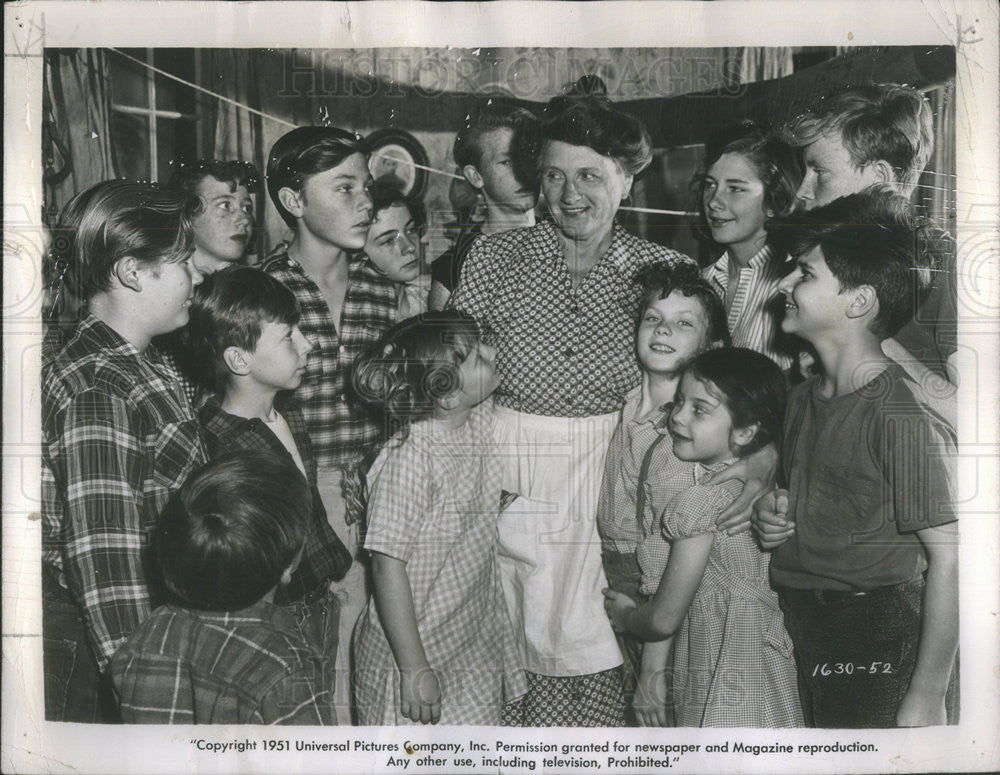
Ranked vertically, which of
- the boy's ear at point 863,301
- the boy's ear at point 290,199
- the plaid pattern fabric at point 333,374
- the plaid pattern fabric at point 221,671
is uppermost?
the boy's ear at point 290,199

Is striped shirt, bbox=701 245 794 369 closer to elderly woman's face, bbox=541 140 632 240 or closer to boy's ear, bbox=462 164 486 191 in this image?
elderly woman's face, bbox=541 140 632 240

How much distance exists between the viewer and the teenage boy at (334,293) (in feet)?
3.53

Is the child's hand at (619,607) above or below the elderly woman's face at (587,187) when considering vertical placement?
below

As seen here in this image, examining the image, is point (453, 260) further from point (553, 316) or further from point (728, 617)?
point (728, 617)

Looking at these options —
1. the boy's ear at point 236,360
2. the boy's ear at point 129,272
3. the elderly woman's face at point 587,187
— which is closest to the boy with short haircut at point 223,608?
the boy's ear at point 236,360

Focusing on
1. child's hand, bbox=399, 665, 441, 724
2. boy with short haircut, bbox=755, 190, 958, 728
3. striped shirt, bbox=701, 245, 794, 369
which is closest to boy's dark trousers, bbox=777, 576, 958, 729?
boy with short haircut, bbox=755, 190, 958, 728

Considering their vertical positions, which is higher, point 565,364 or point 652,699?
point 565,364

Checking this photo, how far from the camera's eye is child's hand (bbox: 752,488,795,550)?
1.04m

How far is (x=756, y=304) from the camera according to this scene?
1062 millimetres

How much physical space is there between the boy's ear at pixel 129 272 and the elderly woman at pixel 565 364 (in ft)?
1.35

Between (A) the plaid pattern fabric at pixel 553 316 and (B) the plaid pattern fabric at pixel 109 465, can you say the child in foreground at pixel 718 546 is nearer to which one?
(A) the plaid pattern fabric at pixel 553 316

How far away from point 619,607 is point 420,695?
0.91 feet

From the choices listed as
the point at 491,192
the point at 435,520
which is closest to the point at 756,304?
the point at 491,192

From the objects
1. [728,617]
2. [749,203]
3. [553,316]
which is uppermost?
[749,203]
